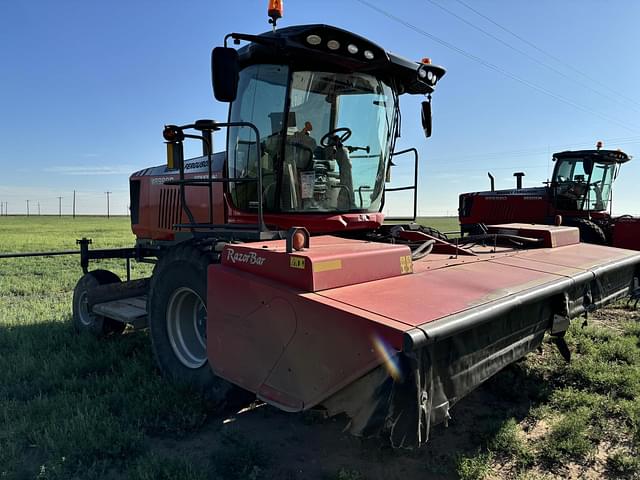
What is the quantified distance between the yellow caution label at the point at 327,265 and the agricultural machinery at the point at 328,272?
0.04 feet

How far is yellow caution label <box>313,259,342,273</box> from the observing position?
98.5 inches

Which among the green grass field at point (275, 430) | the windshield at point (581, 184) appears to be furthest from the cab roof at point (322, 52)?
the windshield at point (581, 184)

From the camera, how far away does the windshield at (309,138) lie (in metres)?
3.79

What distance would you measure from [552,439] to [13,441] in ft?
11.0

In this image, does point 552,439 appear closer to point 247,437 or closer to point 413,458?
point 413,458

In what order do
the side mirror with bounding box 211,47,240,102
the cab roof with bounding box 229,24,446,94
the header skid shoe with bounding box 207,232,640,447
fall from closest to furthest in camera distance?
the header skid shoe with bounding box 207,232,640,447 < the side mirror with bounding box 211,47,240,102 < the cab roof with bounding box 229,24,446,94

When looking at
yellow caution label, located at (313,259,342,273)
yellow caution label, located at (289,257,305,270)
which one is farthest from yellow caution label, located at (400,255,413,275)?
yellow caution label, located at (289,257,305,270)

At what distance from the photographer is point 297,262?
8.41ft

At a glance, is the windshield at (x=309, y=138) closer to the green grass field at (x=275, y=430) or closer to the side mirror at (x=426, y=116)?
the side mirror at (x=426, y=116)

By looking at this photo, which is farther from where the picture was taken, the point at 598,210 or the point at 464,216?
the point at 464,216

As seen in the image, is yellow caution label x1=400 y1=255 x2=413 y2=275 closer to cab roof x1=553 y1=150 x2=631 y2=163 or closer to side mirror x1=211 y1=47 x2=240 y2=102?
side mirror x1=211 y1=47 x2=240 y2=102

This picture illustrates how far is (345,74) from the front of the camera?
396 centimetres

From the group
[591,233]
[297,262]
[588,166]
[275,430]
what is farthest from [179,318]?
[588,166]

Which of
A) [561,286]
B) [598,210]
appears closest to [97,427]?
[561,286]
